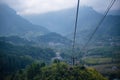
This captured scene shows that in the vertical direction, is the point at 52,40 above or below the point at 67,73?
above

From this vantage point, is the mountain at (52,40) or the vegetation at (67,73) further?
the mountain at (52,40)

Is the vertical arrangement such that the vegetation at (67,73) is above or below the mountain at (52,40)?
below

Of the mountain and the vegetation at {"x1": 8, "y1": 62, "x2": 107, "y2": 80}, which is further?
the mountain

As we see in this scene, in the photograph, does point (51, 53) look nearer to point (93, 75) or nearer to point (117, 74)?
point (117, 74)

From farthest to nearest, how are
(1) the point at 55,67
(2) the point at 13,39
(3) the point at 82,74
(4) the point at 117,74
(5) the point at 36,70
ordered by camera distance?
(2) the point at 13,39 → (4) the point at 117,74 → (5) the point at 36,70 → (1) the point at 55,67 → (3) the point at 82,74

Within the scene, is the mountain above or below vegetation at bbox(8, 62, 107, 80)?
above

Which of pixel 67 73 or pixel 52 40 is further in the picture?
pixel 52 40

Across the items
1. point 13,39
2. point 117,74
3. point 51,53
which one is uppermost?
point 13,39

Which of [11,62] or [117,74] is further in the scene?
[11,62]

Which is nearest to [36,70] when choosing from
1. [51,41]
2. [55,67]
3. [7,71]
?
[55,67]

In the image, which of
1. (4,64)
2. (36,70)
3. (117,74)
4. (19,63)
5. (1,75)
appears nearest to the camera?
(36,70)

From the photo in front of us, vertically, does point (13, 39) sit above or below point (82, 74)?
above
